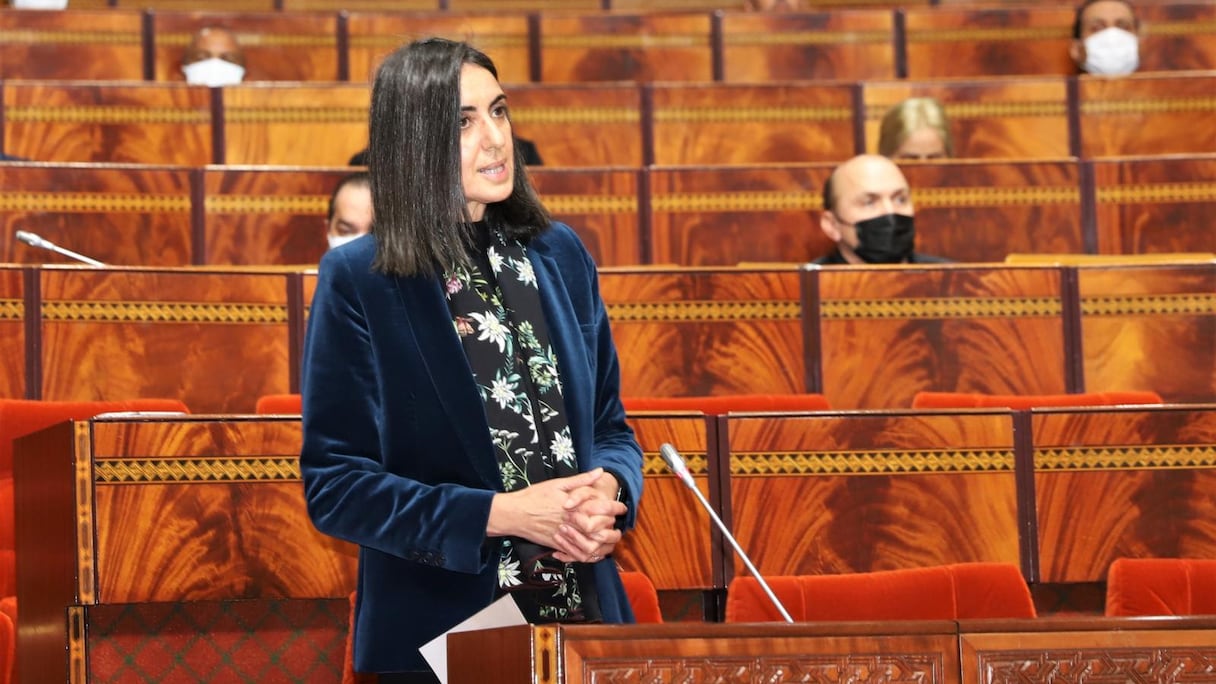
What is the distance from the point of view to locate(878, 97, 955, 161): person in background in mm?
1378

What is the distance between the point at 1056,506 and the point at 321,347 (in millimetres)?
452

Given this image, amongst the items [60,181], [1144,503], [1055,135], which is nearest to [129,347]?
[60,181]

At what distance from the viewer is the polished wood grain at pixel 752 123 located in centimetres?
148

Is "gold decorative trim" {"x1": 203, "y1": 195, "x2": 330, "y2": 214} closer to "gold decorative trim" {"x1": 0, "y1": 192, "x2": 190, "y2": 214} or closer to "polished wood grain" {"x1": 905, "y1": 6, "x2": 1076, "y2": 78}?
"gold decorative trim" {"x1": 0, "y1": 192, "x2": 190, "y2": 214}

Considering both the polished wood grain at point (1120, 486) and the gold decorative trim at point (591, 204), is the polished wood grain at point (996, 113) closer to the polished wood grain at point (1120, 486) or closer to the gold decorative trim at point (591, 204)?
the gold decorative trim at point (591, 204)

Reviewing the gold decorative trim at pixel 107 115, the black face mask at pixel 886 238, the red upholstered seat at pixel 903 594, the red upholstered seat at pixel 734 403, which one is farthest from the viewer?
the gold decorative trim at pixel 107 115

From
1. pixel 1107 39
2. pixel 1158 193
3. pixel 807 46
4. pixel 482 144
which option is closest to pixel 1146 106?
pixel 1107 39

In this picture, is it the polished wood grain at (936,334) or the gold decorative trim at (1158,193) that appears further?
the gold decorative trim at (1158,193)

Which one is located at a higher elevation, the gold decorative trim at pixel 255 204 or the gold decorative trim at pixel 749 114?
the gold decorative trim at pixel 749 114

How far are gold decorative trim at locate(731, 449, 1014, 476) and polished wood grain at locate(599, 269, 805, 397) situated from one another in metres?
0.24

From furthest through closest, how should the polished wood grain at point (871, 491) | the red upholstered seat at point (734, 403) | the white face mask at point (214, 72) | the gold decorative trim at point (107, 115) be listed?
1. the white face mask at point (214, 72)
2. the gold decorative trim at point (107, 115)
3. the red upholstered seat at point (734, 403)
4. the polished wood grain at point (871, 491)

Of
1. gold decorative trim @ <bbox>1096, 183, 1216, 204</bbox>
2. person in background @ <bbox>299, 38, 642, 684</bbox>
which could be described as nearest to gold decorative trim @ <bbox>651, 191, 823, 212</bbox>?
gold decorative trim @ <bbox>1096, 183, 1216, 204</bbox>

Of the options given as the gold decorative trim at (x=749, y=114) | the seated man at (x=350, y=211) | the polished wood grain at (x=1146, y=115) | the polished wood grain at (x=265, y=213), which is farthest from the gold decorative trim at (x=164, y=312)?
the polished wood grain at (x=1146, y=115)

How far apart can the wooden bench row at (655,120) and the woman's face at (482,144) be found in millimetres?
970
